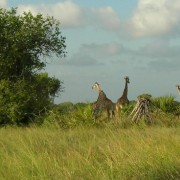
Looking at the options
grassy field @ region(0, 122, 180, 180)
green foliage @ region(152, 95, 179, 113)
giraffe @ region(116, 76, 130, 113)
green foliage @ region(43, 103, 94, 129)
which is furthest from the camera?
green foliage @ region(152, 95, 179, 113)

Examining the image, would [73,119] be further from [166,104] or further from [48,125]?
[166,104]

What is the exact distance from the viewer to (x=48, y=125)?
66.2ft

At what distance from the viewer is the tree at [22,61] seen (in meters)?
22.9

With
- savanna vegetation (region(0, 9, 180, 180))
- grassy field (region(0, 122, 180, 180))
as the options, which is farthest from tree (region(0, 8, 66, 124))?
grassy field (region(0, 122, 180, 180))

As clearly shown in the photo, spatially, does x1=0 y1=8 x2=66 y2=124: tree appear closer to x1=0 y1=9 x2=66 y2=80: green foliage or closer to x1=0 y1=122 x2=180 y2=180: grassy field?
x1=0 y1=9 x2=66 y2=80: green foliage

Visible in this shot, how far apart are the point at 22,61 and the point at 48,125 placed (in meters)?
4.51

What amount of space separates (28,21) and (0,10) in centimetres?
132

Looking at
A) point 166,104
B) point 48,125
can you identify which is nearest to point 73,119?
point 48,125

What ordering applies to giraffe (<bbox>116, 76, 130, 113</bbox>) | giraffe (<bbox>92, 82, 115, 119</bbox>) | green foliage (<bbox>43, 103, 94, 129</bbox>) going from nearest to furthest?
green foliage (<bbox>43, 103, 94, 129</bbox>) → giraffe (<bbox>92, 82, 115, 119</bbox>) → giraffe (<bbox>116, 76, 130, 113</bbox>)

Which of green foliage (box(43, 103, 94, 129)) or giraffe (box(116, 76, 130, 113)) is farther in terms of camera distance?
giraffe (box(116, 76, 130, 113))

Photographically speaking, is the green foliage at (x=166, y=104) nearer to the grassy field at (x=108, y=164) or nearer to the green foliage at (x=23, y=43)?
the green foliage at (x=23, y=43)

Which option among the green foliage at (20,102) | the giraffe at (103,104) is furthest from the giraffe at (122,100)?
the green foliage at (20,102)

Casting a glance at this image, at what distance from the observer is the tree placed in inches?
901

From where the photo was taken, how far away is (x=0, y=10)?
23188 mm
